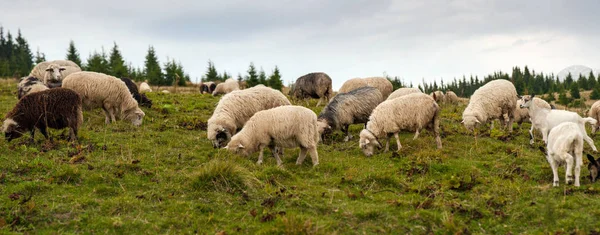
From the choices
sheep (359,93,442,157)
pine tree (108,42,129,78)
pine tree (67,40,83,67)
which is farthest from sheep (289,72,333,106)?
pine tree (67,40,83,67)

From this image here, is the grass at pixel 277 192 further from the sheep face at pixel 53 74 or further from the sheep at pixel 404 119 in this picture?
the sheep face at pixel 53 74

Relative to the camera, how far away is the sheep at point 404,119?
12242 mm

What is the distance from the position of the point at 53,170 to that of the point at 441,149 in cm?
963

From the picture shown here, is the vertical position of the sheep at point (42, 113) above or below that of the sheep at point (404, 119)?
above

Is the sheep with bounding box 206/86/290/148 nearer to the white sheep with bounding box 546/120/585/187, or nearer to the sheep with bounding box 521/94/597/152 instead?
the sheep with bounding box 521/94/597/152

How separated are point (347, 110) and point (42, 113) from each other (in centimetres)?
889

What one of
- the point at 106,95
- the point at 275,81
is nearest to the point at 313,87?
the point at 106,95

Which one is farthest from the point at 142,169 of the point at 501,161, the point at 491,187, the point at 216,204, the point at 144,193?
the point at 501,161

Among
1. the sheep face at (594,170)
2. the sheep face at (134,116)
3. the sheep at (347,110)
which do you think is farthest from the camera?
the sheep face at (134,116)

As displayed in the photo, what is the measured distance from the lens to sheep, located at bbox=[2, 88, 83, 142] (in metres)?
11.2

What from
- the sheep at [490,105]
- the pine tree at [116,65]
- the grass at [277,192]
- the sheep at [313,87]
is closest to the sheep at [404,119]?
the grass at [277,192]

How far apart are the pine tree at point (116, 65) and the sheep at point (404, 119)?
3521 centimetres

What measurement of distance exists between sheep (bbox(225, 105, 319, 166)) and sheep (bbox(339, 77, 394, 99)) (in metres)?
10.1

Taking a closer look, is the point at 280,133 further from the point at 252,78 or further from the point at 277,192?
the point at 252,78
